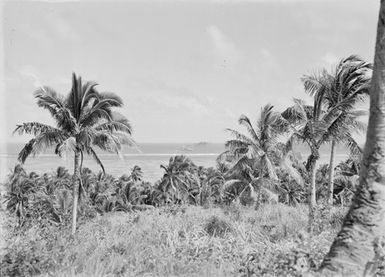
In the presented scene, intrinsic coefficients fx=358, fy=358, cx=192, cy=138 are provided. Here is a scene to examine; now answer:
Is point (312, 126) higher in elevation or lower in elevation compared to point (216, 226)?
higher

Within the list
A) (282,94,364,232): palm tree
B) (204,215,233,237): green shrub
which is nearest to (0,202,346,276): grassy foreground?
(204,215,233,237): green shrub

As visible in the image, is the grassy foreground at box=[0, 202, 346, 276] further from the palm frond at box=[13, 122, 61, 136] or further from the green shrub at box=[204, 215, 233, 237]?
the palm frond at box=[13, 122, 61, 136]

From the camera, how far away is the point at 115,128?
65.9ft

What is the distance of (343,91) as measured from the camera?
1694 cm

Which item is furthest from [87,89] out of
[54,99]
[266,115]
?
[266,115]

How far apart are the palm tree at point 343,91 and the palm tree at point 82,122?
31.8 feet

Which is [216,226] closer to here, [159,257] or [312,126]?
[159,257]

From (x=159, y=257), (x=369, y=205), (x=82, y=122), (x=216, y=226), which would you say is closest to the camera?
(x=369, y=205)

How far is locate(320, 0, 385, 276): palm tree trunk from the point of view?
4.02 metres

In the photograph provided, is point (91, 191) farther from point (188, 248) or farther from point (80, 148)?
point (188, 248)

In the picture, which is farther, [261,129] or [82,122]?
[261,129]

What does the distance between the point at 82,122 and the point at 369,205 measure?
60.1 ft

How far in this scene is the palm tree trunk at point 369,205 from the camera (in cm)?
402

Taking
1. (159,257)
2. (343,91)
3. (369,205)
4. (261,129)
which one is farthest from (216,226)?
(261,129)
